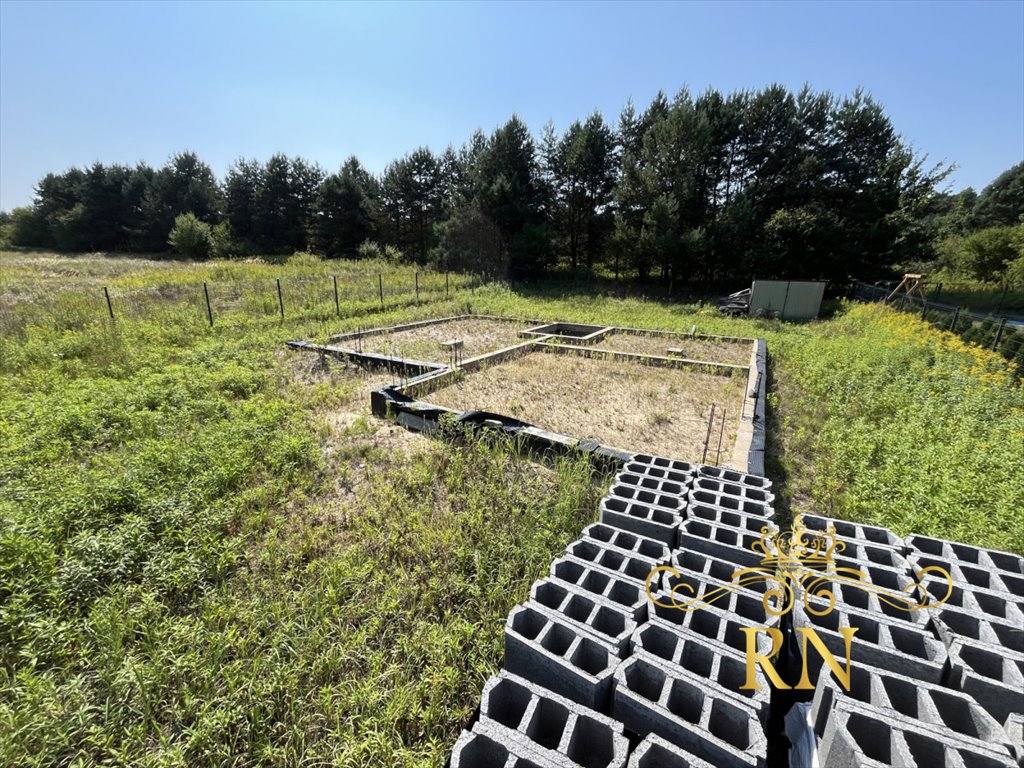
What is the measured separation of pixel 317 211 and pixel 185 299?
23.6 m

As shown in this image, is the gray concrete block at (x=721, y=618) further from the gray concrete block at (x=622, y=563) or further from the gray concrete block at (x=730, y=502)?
the gray concrete block at (x=730, y=502)

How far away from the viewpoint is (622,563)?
1832 mm

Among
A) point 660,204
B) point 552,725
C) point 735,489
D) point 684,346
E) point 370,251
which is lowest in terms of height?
point 684,346

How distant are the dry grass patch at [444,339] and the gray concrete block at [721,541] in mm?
6011

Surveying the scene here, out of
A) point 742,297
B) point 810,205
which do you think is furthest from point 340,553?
point 810,205

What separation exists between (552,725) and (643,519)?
107 centimetres

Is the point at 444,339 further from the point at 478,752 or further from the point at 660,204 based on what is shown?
the point at 660,204

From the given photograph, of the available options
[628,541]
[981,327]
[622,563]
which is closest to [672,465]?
[628,541]

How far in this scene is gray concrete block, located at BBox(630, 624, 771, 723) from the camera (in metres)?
1.25

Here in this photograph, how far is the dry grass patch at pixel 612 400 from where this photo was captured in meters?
4.70

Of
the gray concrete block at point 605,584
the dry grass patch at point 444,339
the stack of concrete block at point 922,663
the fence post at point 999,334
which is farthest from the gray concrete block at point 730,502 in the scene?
the fence post at point 999,334

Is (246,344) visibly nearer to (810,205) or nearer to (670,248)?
(670,248)

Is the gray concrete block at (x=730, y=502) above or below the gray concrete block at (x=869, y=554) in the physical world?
below

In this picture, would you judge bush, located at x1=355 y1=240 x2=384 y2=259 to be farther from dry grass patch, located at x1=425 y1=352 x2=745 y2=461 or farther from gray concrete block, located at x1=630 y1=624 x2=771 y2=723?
gray concrete block, located at x1=630 y1=624 x2=771 y2=723
